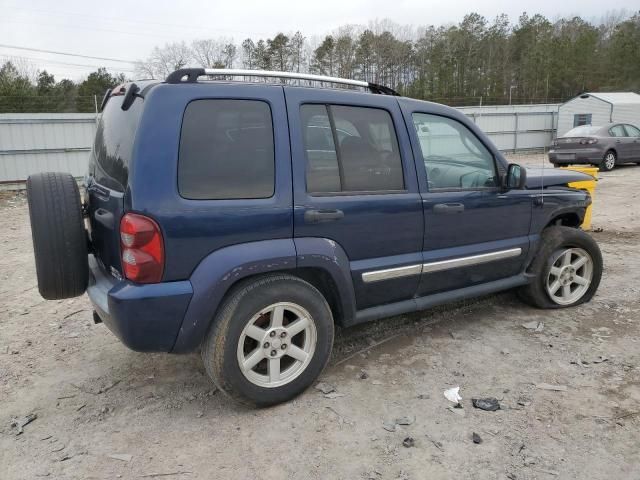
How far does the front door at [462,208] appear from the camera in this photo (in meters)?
3.49

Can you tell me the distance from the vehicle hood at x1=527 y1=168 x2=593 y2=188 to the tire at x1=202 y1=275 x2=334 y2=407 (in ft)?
7.31

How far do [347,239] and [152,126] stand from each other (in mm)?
1305

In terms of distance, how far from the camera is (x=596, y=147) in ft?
49.7

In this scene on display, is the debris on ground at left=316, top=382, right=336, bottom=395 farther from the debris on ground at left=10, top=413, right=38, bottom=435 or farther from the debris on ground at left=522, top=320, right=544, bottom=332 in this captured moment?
the debris on ground at left=522, top=320, right=544, bottom=332

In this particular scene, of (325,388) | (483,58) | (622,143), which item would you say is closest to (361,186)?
(325,388)

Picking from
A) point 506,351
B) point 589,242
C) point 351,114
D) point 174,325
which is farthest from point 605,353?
point 174,325

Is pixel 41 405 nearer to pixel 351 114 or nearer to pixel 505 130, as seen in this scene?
pixel 351 114

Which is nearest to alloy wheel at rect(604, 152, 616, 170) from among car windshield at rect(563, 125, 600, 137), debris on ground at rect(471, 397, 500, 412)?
car windshield at rect(563, 125, 600, 137)

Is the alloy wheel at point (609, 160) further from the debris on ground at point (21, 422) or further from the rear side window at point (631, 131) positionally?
the debris on ground at point (21, 422)

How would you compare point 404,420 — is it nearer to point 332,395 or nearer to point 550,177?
point 332,395

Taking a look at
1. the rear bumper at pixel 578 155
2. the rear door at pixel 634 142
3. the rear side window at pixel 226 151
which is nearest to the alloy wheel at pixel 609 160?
the rear bumper at pixel 578 155

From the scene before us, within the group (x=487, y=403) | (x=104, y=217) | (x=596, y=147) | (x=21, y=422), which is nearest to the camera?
(x=104, y=217)

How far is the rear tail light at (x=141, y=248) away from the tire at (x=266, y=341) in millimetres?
453

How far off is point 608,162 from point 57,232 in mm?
16610
